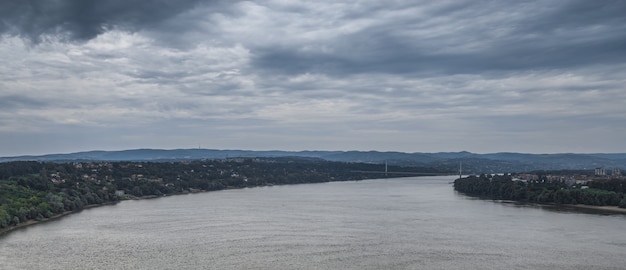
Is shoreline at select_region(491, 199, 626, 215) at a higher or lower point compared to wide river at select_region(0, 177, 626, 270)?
higher

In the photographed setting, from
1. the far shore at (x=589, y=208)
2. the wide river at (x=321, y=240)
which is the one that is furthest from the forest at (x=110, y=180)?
the far shore at (x=589, y=208)

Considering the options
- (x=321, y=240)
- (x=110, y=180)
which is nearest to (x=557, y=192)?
(x=321, y=240)

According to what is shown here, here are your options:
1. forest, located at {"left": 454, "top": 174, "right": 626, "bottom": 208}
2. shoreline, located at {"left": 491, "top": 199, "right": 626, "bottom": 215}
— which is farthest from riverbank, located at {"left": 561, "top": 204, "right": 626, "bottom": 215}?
forest, located at {"left": 454, "top": 174, "right": 626, "bottom": 208}

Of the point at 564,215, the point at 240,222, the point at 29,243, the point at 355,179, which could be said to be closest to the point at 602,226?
the point at 564,215

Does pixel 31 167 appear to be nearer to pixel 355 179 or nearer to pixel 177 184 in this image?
pixel 177 184

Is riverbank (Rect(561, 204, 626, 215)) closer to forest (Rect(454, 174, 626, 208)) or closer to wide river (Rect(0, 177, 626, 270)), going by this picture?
forest (Rect(454, 174, 626, 208))

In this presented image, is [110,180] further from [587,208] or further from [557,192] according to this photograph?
[587,208]
